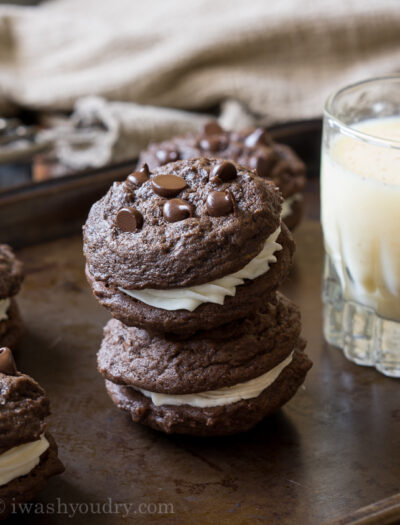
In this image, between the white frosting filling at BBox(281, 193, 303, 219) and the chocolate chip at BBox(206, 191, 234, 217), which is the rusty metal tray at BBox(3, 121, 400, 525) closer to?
the white frosting filling at BBox(281, 193, 303, 219)

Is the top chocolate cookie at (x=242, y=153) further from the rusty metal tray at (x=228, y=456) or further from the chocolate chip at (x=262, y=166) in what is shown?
the rusty metal tray at (x=228, y=456)

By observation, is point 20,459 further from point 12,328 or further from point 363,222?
point 363,222

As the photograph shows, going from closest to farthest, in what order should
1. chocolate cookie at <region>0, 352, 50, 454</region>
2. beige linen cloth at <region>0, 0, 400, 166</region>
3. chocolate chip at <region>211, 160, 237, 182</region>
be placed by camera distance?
chocolate cookie at <region>0, 352, 50, 454</region>
chocolate chip at <region>211, 160, 237, 182</region>
beige linen cloth at <region>0, 0, 400, 166</region>

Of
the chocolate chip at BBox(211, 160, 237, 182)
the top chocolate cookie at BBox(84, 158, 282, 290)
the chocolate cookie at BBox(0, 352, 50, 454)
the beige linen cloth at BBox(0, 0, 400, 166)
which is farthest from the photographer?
the beige linen cloth at BBox(0, 0, 400, 166)

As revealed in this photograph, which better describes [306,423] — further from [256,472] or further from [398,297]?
[398,297]

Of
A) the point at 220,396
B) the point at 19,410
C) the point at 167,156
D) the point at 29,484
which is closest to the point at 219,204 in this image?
the point at 220,396

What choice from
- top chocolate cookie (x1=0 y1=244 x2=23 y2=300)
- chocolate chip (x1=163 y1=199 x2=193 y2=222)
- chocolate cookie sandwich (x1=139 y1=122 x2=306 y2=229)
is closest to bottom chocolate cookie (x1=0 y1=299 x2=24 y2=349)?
top chocolate cookie (x1=0 y1=244 x2=23 y2=300)

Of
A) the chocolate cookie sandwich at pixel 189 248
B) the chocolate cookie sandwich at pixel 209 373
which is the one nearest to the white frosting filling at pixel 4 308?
the chocolate cookie sandwich at pixel 209 373
